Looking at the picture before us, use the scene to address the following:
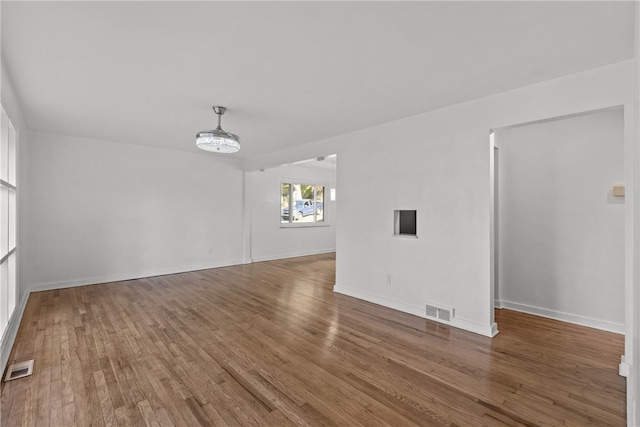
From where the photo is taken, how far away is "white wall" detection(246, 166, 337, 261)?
7.31m

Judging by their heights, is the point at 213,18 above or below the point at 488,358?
above

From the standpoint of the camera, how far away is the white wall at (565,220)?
3.17m

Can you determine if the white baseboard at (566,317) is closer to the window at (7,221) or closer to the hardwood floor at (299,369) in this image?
the hardwood floor at (299,369)

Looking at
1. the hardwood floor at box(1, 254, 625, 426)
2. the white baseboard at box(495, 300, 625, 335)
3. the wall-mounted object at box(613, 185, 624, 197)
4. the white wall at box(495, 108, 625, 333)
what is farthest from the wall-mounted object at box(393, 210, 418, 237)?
the wall-mounted object at box(613, 185, 624, 197)

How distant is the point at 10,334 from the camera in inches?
115

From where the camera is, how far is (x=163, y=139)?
505cm

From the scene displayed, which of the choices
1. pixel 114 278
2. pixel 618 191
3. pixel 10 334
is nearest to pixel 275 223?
pixel 114 278

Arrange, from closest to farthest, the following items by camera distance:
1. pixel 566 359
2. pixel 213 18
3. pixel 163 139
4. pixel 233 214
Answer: pixel 213 18
pixel 566 359
pixel 163 139
pixel 233 214

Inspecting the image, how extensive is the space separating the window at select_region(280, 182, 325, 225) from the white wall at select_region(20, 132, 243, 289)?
157 centimetres

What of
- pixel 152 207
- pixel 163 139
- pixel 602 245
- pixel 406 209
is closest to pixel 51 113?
pixel 163 139

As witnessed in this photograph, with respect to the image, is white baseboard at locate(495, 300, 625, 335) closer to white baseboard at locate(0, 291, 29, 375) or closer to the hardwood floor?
the hardwood floor

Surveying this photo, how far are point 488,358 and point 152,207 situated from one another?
5.86 m

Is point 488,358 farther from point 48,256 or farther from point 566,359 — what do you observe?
point 48,256

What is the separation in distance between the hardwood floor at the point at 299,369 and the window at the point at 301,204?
4325mm
